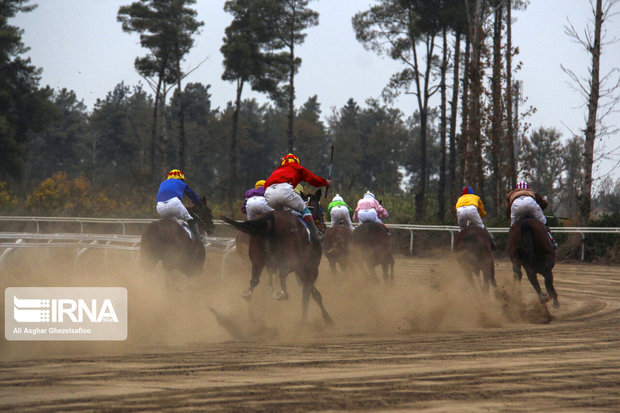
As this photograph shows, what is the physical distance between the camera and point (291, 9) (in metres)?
43.3

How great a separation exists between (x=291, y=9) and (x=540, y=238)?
1314 inches

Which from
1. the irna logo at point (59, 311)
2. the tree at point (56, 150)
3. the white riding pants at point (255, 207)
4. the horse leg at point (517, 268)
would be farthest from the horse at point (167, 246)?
the tree at point (56, 150)

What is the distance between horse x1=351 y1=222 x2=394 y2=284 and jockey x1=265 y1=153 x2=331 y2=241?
532cm

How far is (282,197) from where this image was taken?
34.7 feet

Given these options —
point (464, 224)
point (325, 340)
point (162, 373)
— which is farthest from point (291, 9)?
point (162, 373)

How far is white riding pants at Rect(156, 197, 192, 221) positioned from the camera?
1244 centimetres

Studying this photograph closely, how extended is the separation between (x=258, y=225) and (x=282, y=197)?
65cm

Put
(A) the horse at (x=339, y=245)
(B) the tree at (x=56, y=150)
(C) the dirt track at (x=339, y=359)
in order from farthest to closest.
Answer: (B) the tree at (x=56, y=150)
(A) the horse at (x=339, y=245)
(C) the dirt track at (x=339, y=359)

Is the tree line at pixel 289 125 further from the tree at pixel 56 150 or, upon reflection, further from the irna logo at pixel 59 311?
the irna logo at pixel 59 311

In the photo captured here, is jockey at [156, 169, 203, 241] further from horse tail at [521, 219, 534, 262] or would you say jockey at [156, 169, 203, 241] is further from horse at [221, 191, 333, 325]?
horse tail at [521, 219, 534, 262]

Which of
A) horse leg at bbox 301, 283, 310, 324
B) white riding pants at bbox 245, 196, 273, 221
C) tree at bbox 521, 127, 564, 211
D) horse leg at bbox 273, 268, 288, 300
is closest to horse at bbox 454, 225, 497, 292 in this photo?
white riding pants at bbox 245, 196, 273, 221

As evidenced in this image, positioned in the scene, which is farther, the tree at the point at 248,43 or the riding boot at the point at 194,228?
the tree at the point at 248,43

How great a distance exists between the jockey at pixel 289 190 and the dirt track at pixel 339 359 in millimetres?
1434

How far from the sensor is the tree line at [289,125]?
30062 mm
